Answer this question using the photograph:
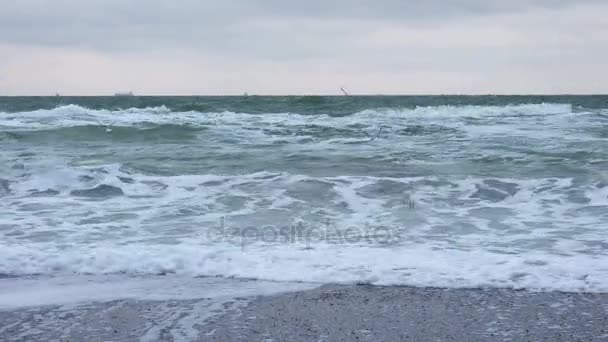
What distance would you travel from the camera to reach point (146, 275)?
462 cm

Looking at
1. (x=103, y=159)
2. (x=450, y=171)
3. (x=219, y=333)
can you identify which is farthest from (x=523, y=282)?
(x=103, y=159)

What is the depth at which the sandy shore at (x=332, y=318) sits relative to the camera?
3.42 metres

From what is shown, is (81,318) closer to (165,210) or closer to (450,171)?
(165,210)

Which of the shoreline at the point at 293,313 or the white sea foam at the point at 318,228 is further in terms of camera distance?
the white sea foam at the point at 318,228

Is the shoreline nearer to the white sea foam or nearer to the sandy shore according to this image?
the sandy shore

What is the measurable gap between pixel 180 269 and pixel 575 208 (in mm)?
4486

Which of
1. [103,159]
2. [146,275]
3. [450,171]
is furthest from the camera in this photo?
[103,159]
